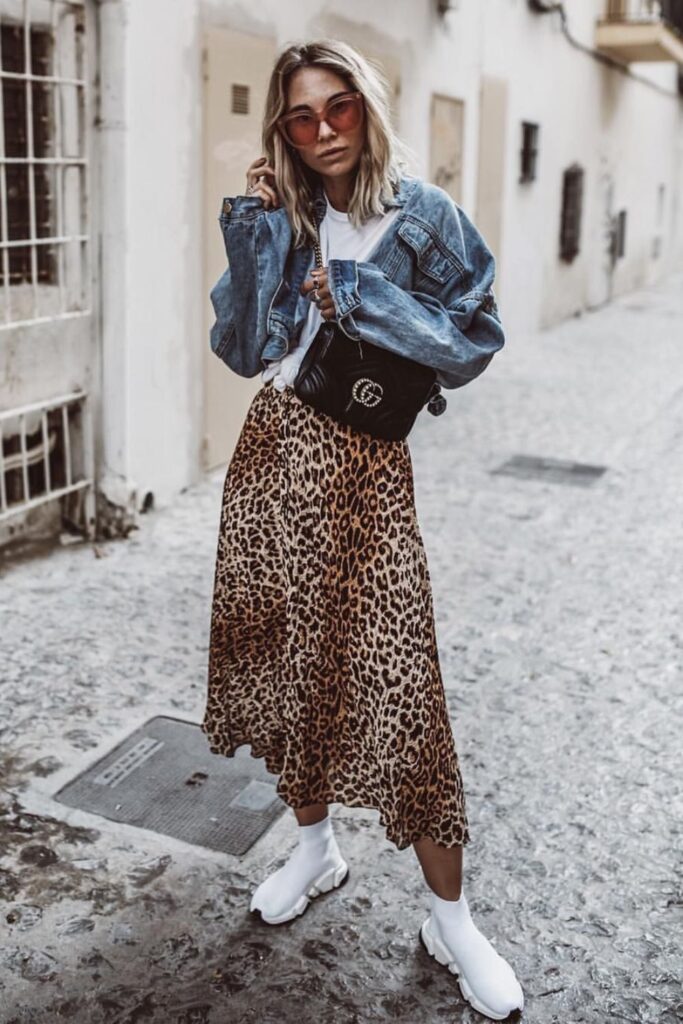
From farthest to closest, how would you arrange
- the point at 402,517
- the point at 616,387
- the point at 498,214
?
the point at 498,214 → the point at 616,387 → the point at 402,517

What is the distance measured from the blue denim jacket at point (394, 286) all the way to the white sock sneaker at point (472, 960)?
1.14 meters

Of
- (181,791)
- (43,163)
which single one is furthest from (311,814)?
(43,163)

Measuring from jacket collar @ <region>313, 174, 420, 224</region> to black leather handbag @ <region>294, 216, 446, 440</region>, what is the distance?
75 millimetres

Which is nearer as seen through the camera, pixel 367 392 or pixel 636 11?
pixel 367 392

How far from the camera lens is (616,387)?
9.62 meters

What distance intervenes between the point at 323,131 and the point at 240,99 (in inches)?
169

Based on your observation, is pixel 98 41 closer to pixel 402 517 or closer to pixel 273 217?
pixel 273 217

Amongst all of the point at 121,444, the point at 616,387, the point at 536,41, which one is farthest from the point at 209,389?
the point at 536,41

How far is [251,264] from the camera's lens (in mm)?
2277

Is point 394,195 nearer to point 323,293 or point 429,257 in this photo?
point 429,257

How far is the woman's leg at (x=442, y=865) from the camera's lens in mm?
2442

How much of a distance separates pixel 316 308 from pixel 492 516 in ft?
12.5

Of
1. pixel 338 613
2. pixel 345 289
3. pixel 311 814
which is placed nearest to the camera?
pixel 345 289

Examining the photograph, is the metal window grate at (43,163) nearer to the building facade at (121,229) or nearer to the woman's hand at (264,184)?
the building facade at (121,229)
